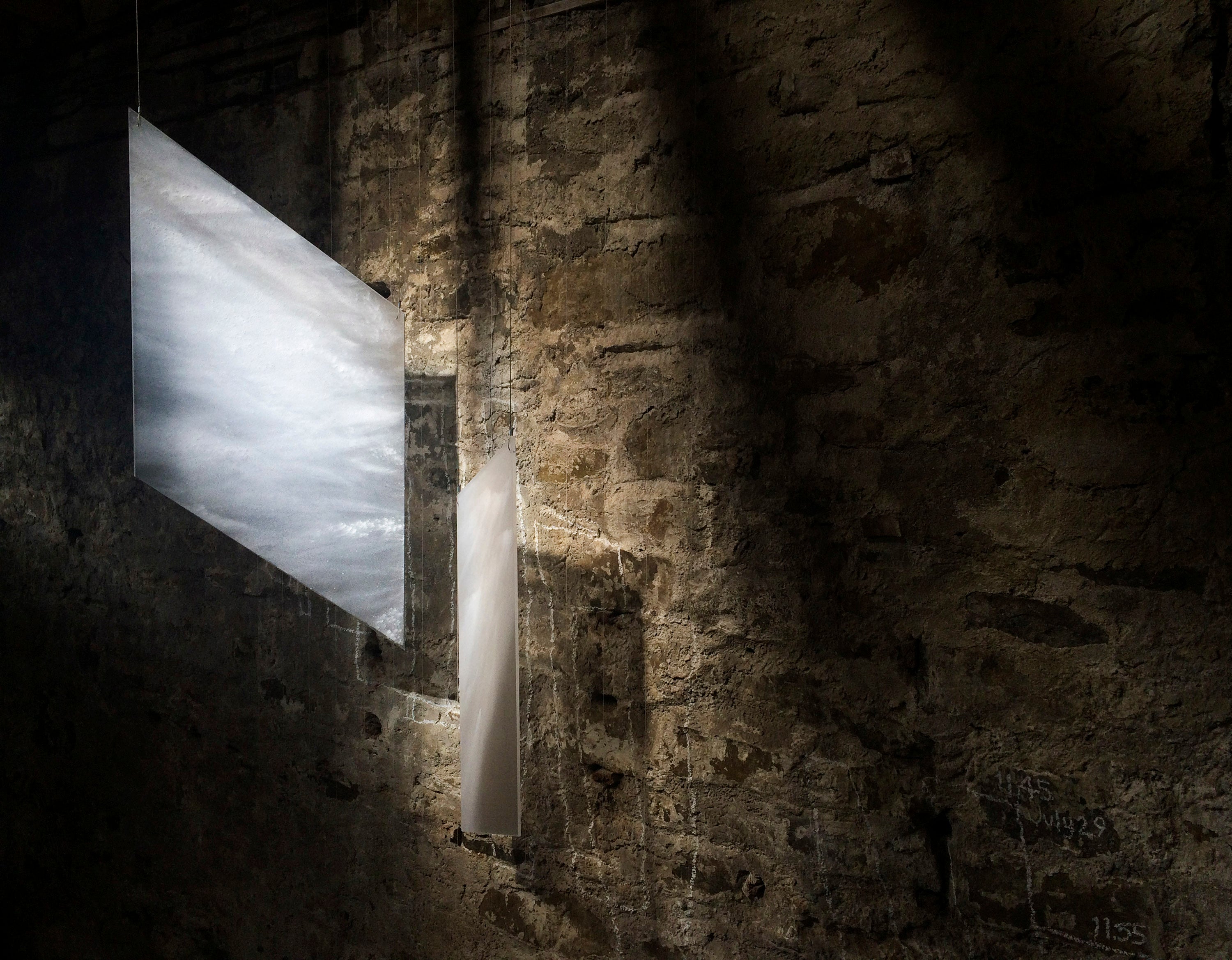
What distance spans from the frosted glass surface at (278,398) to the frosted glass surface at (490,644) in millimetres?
608

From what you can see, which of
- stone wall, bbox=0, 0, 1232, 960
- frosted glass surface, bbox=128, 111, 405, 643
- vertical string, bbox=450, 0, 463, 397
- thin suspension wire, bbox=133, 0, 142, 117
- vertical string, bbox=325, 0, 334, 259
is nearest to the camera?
stone wall, bbox=0, 0, 1232, 960

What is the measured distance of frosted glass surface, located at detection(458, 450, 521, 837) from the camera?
1396mm

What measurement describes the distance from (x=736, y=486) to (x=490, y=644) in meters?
0.58

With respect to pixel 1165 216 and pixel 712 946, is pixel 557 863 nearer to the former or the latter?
pixel 712 946

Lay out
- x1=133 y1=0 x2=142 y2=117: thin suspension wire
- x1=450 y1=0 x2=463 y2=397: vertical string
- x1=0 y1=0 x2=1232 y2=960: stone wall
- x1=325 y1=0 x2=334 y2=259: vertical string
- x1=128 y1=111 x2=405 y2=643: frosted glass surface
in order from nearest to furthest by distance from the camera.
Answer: x1=0 y1=0 x2=1232 y2=960: stone wall
x1=128 y1=111 x2=405 y2=643: frosted glass surface
x1=450 y1=0 x2=463 y2=397: vertical string
x1=325 y1=0 x2=334 y2=259: vertical string
x1=133 y1=0 x2=142 y2=117: thin suspension wire

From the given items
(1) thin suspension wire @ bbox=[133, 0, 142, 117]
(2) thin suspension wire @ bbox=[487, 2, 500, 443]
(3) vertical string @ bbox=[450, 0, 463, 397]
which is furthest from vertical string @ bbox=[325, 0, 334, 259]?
(1) thin suspension wire @ bbox=[133, 0, 142, 117]

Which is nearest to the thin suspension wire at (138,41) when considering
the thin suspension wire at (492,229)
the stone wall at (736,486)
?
the stone wall at (736,486)

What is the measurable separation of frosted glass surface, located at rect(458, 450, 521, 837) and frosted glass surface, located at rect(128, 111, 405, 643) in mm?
608

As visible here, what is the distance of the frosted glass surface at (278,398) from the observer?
1803 mm

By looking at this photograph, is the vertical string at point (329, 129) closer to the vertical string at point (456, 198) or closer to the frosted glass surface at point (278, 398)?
the frosted glass surface at point (278, 398)

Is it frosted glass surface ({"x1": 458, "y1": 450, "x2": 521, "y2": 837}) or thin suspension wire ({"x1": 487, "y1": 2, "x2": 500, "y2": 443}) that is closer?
frosted glass surface ({"x1": 458, "y1": 450, "x2": 521, "y2": 837})

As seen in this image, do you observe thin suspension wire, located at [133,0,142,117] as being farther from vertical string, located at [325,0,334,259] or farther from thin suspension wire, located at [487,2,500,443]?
thin suspension wire, located at [487,2,500,443]

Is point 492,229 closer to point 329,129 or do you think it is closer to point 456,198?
point 456,198

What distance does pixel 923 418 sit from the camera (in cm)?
149
